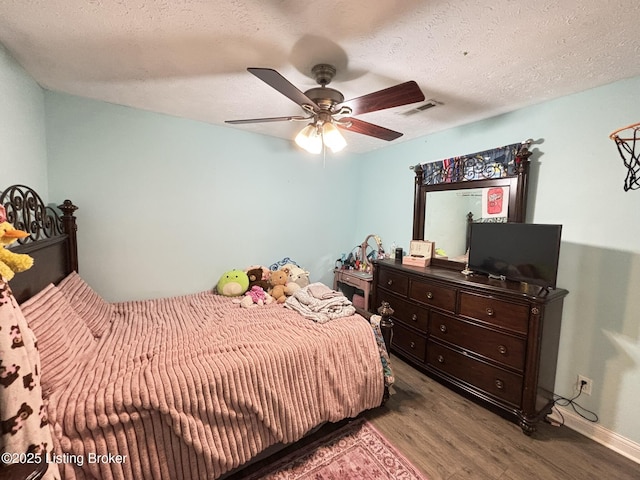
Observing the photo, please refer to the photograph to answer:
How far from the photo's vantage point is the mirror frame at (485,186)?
2094mm

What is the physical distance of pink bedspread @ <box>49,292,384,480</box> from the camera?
3.61 feet

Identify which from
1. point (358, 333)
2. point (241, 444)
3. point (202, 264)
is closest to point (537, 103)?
point (358, 333)

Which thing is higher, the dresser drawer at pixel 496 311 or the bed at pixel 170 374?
the dresser drawer at pixel 496 311

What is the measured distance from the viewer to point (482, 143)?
95.3 inches

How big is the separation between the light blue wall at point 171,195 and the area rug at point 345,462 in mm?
1811

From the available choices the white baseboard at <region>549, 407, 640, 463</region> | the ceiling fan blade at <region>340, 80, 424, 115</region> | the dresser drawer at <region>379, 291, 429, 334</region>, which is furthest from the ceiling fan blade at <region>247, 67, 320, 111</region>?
the white baseboard at <region>549, 407, 640, 463</region>

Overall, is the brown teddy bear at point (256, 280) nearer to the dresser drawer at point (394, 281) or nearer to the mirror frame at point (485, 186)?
the dresser drawer at point (394, 281)

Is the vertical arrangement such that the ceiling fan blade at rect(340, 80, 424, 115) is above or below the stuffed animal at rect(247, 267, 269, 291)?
above

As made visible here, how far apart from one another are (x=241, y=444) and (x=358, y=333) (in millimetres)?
917

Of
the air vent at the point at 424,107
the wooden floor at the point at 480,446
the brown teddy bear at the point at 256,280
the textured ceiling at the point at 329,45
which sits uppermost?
the air vent at the point at 424,107

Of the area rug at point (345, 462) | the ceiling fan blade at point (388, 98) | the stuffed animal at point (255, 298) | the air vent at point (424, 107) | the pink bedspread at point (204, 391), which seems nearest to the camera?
the pink bedspread at point (204, 391)

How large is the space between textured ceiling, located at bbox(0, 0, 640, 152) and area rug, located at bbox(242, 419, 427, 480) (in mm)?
2372

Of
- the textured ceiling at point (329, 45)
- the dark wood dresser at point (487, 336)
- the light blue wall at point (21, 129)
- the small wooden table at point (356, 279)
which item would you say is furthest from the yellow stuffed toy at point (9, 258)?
the small wooden table at point (356, 279)

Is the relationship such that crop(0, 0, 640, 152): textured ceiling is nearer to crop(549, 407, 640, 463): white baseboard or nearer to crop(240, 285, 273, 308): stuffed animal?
crop(240, 285, 273, 308): stuffed animal
